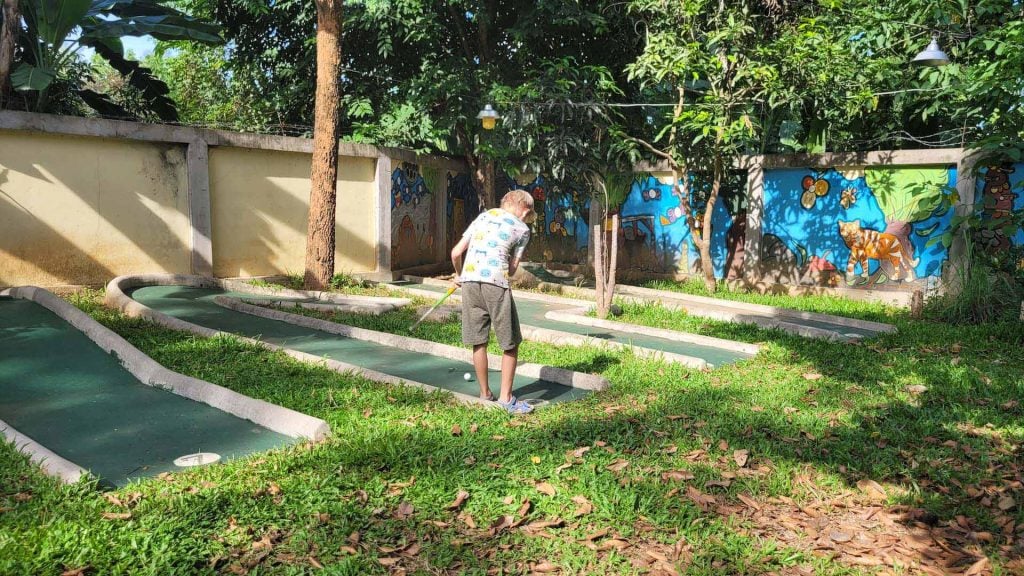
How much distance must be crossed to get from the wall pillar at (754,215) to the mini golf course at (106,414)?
390 inches

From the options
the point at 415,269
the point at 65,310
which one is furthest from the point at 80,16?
the point at 415,269

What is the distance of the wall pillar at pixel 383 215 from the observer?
44.3 ft

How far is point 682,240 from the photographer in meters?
13.8

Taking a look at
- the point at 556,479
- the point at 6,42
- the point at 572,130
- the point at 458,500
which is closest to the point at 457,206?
the point at 572,130

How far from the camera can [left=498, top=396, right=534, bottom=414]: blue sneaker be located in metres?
5.33

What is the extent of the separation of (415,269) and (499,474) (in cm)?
1093

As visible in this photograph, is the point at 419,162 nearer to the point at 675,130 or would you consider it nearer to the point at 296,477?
the point at 675,130

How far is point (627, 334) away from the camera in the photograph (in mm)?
8578

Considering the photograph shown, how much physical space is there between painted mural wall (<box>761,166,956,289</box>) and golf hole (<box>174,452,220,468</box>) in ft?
33.9

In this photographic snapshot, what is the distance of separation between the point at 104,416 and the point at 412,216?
33.0 ft

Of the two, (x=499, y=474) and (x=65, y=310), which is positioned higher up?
(x=65, y=310)

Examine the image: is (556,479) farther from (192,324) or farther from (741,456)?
(192,324)

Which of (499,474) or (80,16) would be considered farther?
(80,16)

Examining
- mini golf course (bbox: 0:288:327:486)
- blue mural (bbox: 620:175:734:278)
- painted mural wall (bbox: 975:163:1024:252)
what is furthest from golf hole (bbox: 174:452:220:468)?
blue mural (bbox: 620:175:734:278)
